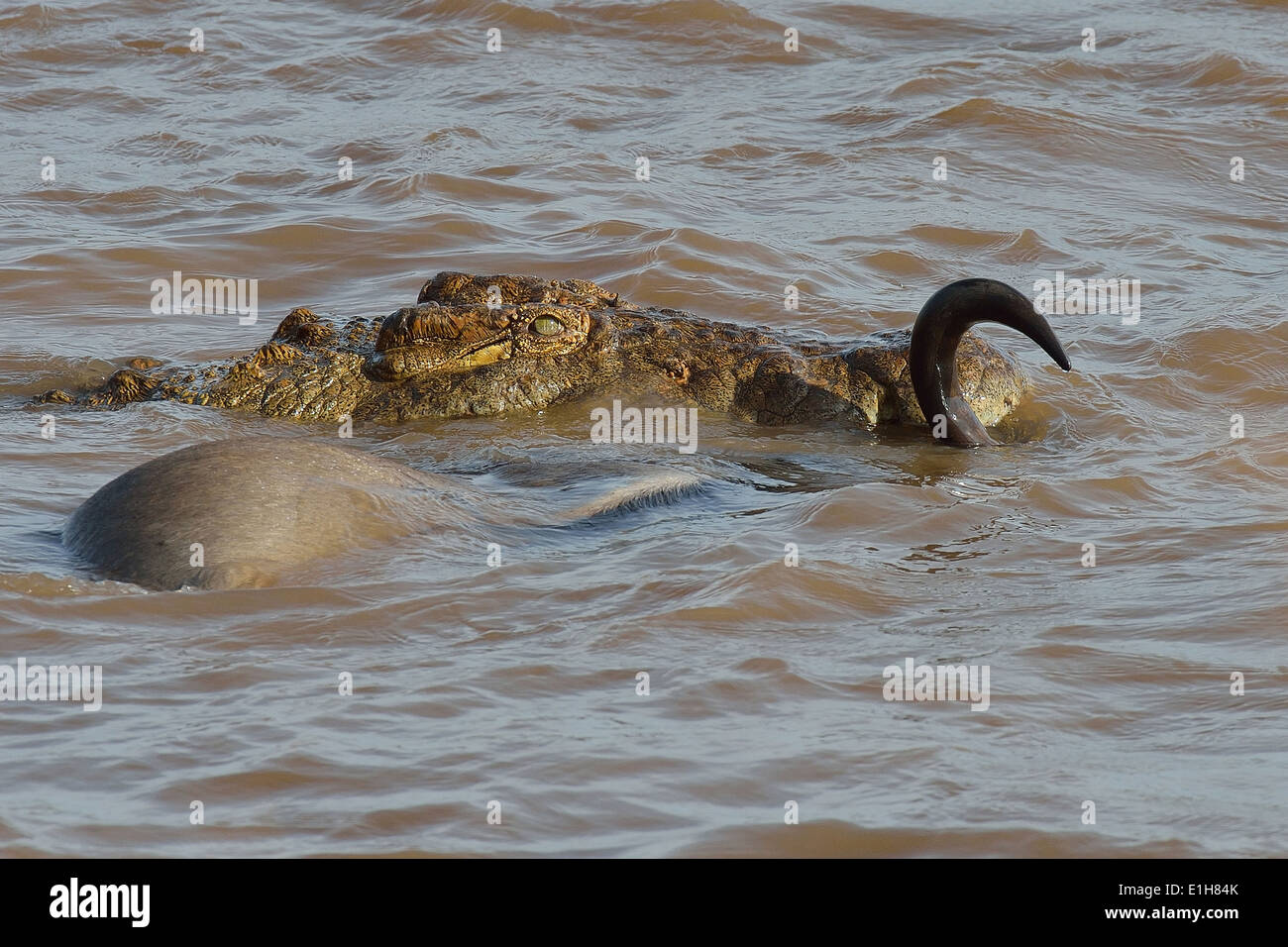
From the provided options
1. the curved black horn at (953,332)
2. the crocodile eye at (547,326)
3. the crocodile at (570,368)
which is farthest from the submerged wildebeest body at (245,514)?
the curved black horn at (953,332)

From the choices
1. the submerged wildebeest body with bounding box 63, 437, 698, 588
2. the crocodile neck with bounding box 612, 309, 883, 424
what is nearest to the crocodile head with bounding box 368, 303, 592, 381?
the crocodile neck with bounding box 612, 309, 883, 424

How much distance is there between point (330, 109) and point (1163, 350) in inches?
317

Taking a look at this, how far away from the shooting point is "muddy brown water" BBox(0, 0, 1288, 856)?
4152mm

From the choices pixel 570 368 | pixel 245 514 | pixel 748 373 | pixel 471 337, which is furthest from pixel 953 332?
pixel 245 514

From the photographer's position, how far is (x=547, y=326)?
24.7 ft

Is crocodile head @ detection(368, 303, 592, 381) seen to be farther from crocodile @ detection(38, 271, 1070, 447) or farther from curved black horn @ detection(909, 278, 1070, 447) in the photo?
curved black horn @ detection(909, 278, 1070, 447)

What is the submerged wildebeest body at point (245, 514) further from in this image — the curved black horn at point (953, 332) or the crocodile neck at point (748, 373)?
the curved black horn at point (953, 332)

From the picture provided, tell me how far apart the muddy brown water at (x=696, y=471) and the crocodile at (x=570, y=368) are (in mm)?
191

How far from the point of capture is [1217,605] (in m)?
5.60

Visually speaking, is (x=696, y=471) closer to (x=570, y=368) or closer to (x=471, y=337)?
(x=570, y=368)

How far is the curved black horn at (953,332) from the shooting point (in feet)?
22.7

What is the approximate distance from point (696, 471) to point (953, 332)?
122 centimetres
